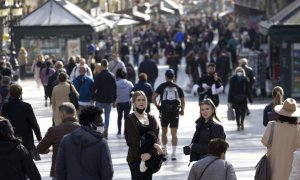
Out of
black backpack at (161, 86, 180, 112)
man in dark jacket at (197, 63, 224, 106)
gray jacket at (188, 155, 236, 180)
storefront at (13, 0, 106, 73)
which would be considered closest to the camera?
gray jacket at (188, 155, 236, 180)

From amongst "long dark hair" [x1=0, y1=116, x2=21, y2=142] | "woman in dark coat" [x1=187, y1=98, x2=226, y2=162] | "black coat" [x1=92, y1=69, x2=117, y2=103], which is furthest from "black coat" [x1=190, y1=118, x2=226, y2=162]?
"black coat" [x1=92, y1=69, x2=117, y2=103]

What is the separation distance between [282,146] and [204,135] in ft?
3.15

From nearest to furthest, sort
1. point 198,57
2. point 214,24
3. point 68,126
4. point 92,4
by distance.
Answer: point 68,126 → point 198,57 → point 92,4 → point 214,24

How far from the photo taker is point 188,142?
76.6 ft

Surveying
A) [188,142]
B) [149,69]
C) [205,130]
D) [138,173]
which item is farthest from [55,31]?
[205,130]

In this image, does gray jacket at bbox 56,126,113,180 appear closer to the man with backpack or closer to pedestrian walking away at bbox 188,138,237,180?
pedestrian walking away at bbox 188,138,237,180

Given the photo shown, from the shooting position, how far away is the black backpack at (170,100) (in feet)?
65.9

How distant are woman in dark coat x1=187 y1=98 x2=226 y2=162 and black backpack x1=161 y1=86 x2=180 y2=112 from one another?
633 cm

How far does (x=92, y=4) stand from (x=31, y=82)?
16.3 meters

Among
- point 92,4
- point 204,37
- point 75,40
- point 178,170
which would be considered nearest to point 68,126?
point 178,170

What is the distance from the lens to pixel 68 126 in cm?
1301

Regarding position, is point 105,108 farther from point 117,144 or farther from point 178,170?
point 178,170

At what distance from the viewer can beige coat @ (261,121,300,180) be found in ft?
42.9

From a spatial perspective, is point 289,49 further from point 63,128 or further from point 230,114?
point 63,128
